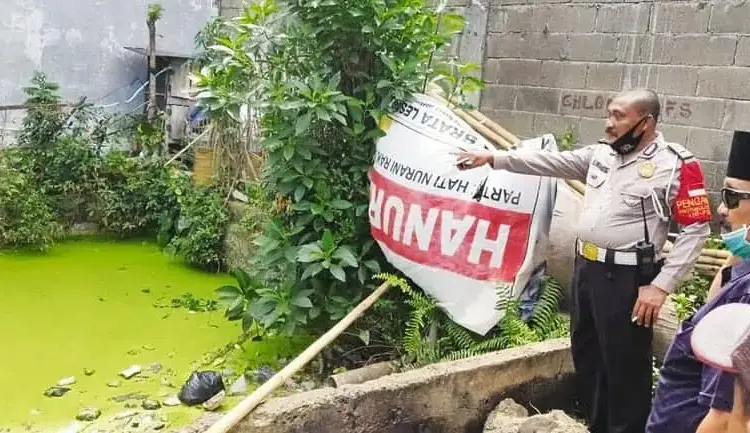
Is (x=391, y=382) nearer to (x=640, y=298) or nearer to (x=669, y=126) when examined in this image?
(x=640, y=298)

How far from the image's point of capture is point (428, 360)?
3551 millimetres

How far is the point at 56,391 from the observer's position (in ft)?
12.5

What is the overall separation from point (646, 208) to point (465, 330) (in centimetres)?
117

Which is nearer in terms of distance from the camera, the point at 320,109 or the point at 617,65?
the point at 320,109

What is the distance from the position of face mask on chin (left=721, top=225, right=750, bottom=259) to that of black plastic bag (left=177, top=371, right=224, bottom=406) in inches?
103

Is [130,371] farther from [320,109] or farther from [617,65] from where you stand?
[617,65]

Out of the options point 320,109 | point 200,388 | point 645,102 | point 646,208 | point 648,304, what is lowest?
point 200,388

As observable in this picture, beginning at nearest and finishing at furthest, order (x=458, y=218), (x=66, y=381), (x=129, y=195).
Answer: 1. (x=458, y=218)
2. (x=66, y=381)
3. (x=129, y=195)

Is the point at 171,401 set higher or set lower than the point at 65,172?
lower

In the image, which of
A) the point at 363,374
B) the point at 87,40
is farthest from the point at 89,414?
the point at 87,40

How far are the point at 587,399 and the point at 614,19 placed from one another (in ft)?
7.32

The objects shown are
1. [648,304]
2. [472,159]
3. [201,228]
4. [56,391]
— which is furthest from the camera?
[201,228]

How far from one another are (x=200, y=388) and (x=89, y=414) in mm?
513

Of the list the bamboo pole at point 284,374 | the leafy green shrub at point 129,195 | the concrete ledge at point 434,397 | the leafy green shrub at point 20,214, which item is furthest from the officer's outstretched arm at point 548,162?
the leafy green shrub at point 20,214
